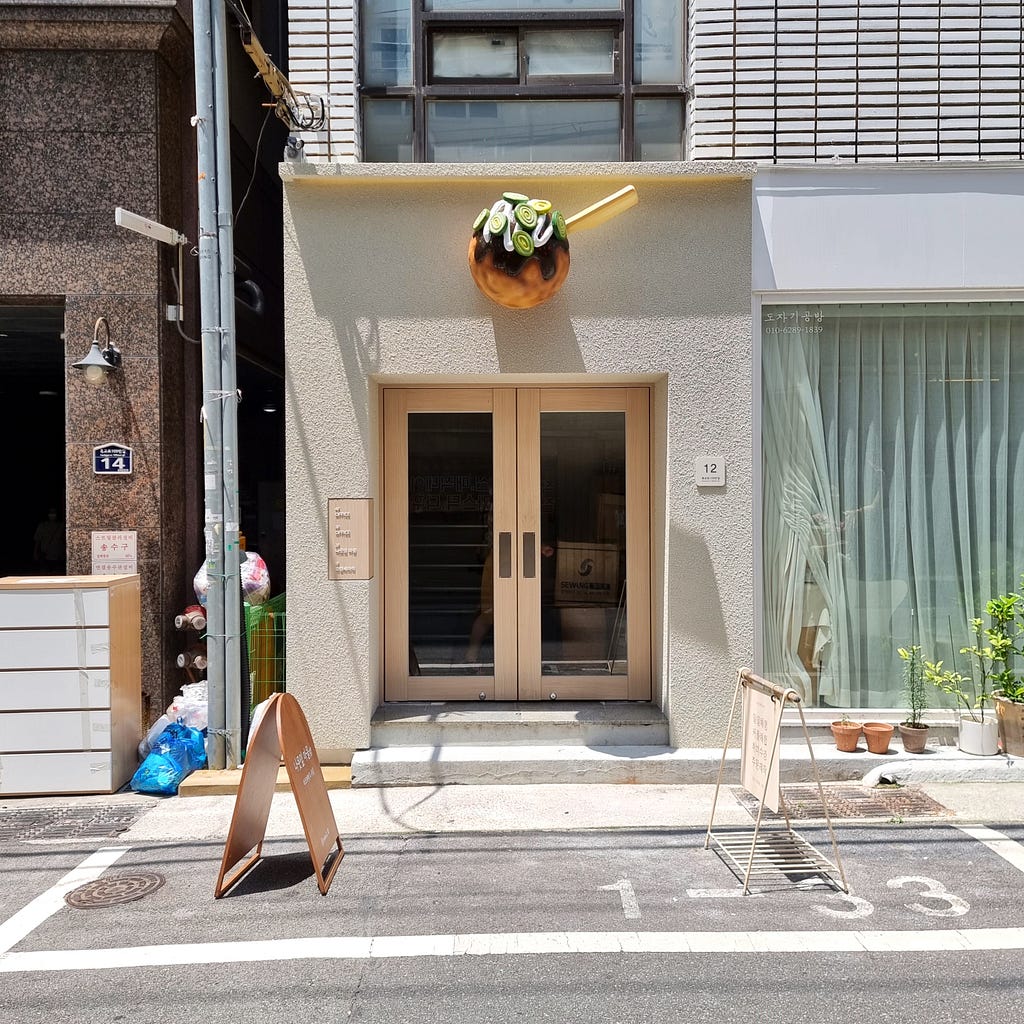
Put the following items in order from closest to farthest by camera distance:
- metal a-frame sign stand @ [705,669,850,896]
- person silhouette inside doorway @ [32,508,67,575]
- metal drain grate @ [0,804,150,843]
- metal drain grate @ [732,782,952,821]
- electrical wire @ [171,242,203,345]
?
metal a-frame sign stand @ [705,669,850,896] → metal drain grate @ [0,804,150,843] → metal drain grate @ [732,782,952,821] → electrical wire @ [171,242,203,345] → person silhouette inside doorway @ [32,508,67,575]

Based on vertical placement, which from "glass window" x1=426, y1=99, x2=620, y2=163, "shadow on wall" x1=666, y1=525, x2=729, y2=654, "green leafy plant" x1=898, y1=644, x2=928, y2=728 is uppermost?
A: "glass window" x1=426, y1=99, x2=620, y2=163

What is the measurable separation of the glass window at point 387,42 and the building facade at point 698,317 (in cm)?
2

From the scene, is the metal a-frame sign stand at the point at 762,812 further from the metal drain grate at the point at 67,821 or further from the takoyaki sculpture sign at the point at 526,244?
the metal drain grate at the point at 67,821

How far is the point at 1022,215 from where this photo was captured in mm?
6230

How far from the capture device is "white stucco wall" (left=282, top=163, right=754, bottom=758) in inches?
244

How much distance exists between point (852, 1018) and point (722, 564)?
3.38 m

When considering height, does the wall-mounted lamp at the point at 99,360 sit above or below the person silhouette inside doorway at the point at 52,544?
above

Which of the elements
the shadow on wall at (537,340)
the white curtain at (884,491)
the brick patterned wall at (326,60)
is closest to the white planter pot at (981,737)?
the white curtain at (884,491)

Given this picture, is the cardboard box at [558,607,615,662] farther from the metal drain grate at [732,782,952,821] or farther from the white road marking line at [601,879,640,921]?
the white road marking line at [601,879,640,921]

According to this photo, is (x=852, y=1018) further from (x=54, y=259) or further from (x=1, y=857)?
(x=54, y=259)

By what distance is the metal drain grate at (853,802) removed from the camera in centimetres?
542

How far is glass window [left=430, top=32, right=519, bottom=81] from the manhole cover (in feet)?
19.0

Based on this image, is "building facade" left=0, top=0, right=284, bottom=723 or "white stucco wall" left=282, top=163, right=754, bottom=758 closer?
"white stucco wall" left=282, top=163, right=754, bottom=758

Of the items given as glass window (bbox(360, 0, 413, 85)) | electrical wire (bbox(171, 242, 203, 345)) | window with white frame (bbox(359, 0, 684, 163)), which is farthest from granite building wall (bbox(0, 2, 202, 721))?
window with white frame (bbox(359, 0, 684, 163))
